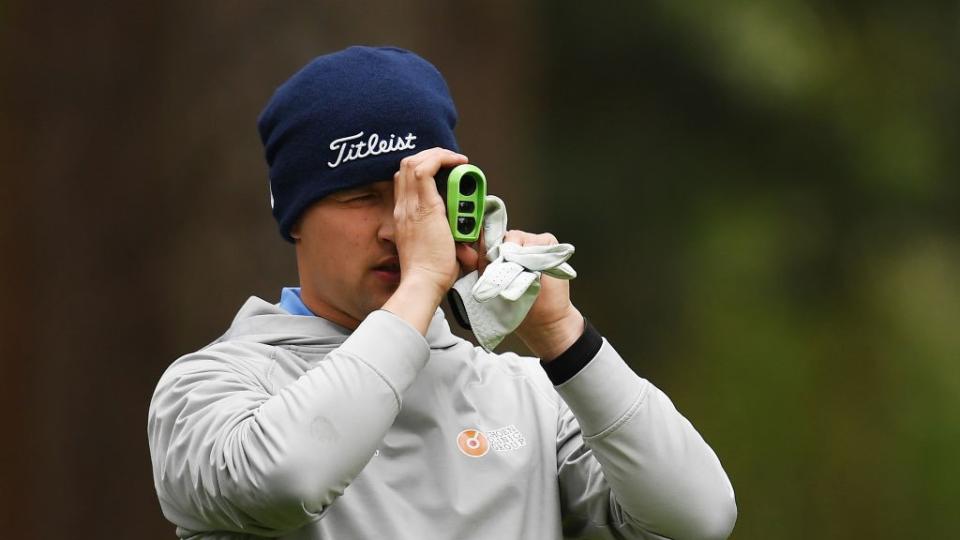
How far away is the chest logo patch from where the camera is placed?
262 centimetres

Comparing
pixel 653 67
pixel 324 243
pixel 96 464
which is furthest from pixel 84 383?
pixel 653 67

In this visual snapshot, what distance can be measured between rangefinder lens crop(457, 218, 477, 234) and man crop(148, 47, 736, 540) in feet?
0.13

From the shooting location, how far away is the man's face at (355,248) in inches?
103

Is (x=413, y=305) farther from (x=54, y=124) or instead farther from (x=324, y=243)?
(x=54, y=124)

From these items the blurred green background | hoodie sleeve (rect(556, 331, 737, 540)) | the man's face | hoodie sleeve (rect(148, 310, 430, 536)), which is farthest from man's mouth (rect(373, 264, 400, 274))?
the blurred green background

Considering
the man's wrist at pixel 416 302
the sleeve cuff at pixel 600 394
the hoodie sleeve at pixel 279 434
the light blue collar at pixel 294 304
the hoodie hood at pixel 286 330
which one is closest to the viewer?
the hoodie sleeve at pixel 279 434

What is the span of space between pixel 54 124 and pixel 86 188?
252 millimetres

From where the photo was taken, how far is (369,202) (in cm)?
265

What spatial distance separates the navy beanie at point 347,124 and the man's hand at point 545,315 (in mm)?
211

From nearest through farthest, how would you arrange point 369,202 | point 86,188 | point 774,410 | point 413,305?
point 413,305, point 369,202, point 86,188, point 774,410

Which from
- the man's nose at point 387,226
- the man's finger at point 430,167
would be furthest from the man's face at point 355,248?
the man's finger at point 430,167

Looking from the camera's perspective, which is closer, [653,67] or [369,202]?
[369,202]

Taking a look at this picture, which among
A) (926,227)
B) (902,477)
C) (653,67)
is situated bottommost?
(902,477)

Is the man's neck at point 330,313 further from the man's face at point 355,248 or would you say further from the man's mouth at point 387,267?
the man's mouth at point 387,267
